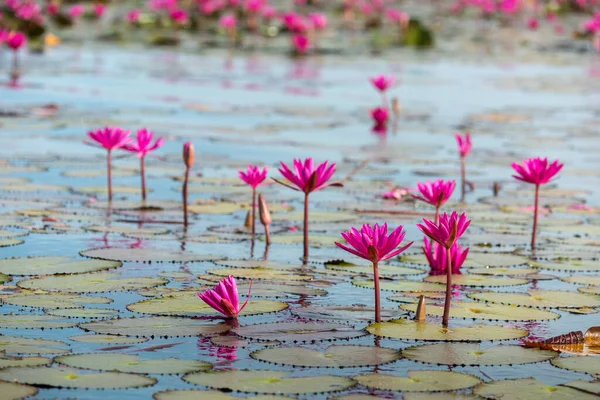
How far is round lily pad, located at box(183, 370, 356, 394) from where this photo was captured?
114 inches

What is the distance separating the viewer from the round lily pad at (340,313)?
365cm

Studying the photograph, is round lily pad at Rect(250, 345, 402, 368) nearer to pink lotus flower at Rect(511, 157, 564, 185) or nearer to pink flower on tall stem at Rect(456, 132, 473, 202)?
pink lotus flower at Rect(511, 157, 564, 185)

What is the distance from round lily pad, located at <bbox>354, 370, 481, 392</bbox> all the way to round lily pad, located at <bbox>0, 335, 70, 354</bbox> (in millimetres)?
810

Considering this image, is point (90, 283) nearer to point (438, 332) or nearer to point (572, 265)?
point (438, 332)

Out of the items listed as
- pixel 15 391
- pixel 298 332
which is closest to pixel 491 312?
pixel 298 332

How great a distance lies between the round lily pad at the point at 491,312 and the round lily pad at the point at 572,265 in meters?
0.73

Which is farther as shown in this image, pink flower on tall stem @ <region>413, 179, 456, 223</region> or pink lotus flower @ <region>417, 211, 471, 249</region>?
pink flower on tall stem @ <region>413, 179, 456, 223</region>

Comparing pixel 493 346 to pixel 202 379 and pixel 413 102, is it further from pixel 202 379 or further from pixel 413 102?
pixel 413 102

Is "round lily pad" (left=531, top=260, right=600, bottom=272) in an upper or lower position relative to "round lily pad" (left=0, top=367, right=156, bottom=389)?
upper

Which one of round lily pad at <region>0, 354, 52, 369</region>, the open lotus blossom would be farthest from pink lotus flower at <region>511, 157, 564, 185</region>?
round lily pad at <region>0, 354, 52, 369</region>

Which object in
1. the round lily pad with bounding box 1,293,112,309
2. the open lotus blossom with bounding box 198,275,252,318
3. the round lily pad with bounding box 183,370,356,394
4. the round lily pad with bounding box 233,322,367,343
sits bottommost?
the round lily pad with bounding box 183,370,356,394

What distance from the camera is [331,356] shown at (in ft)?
10.5

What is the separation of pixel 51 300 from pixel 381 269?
1270 millimetres

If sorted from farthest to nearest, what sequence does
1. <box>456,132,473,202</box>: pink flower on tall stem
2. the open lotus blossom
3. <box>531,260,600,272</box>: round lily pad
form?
1. <box>456,132,473,202</box>: pink flower on tall stem
2. <box>531,260,600,272</box>: round lily pad
3. the open lotus blossom
